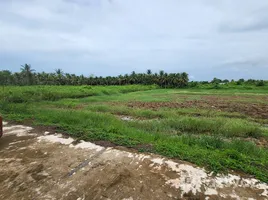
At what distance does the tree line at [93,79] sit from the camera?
4044 cm

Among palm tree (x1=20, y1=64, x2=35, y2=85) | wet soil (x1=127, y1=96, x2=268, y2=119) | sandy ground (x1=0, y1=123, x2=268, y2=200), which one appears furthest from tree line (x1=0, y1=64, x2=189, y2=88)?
sandy ground (x1=0, y1=123, x2=268, y2=200)

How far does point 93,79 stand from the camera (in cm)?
4528

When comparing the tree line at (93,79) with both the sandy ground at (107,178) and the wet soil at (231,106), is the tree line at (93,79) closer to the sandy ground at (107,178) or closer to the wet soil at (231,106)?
the wet soil at (231,106)

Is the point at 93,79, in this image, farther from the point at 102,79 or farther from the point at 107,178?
the point at 107,178

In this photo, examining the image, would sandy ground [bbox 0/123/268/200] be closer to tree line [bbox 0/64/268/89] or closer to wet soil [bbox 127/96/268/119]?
wet soil [bbox 127/96/268/119]

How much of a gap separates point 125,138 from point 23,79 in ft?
140

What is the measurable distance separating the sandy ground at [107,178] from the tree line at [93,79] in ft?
134

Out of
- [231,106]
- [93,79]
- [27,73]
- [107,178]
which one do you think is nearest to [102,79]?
[93,79]

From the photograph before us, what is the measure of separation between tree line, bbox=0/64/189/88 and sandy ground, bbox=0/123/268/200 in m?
40.8

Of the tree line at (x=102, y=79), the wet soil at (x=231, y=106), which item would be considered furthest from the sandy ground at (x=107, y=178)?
the tree line at (x=102, y=79)

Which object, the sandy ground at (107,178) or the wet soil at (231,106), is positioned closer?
the sandy ground at (107,178)

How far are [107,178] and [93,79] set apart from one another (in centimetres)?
4388

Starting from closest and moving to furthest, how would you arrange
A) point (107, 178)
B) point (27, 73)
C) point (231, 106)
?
point (107, 178)
point (231, 106)
point (27, 73)

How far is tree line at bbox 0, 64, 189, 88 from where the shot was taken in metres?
40.4
